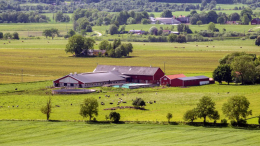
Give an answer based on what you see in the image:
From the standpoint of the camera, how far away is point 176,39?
176 metres

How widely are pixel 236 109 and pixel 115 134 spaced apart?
43.5 feet

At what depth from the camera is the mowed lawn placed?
4897cm

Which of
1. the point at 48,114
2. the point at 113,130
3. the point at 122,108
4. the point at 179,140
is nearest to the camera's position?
the point at 179,140

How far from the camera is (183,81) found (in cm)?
8788

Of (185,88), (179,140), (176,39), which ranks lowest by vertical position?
(179,140)

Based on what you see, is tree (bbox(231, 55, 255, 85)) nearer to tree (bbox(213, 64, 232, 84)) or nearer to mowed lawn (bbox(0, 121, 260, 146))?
tree (bbox(213, 64, 232, 84))

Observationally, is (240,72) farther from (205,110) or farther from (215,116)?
(205,110)

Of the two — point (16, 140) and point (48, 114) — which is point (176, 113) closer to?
point (48, 114)

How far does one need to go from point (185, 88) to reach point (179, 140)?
36.0 m

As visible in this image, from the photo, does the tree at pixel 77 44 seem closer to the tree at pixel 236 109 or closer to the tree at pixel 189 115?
the tree at pixel 189 115

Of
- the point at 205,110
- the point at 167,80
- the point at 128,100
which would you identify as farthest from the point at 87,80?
the point at 205,110

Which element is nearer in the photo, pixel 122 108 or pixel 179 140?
pixel 179 140

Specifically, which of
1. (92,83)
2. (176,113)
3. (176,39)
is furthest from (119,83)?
(176,39)

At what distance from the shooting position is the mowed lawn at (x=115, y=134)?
161 ft
